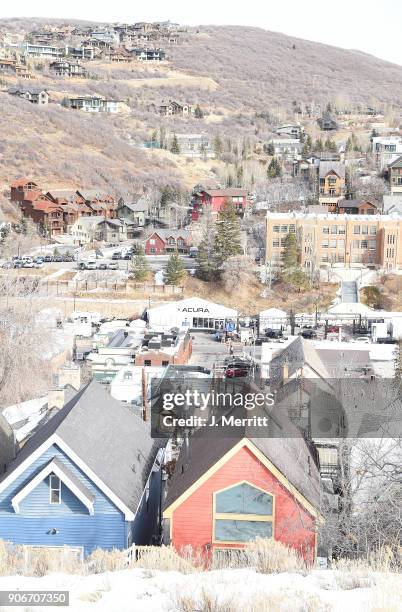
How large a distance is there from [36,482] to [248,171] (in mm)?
61654

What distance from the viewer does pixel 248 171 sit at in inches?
2724

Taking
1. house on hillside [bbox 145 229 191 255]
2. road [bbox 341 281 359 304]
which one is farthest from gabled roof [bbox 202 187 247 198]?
road [bbox 341 281 359 304]

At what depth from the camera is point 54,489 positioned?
9.62 metres

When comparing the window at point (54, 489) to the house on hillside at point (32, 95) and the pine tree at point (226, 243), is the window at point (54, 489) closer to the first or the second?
the pine tree at point (226, 243)

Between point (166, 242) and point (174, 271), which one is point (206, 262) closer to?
point (174, 271)

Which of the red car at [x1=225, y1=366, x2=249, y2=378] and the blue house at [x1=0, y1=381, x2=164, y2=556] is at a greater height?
the blue house at [x1=0, y1=381, x2=164, y2=556]

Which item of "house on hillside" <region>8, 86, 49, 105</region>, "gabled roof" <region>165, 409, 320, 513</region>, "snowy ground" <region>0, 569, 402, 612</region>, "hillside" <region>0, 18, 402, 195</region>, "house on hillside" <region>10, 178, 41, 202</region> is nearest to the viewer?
"snowy ground" <region>0, 569, 402, 612</region>

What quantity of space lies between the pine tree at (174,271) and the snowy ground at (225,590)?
32261mm

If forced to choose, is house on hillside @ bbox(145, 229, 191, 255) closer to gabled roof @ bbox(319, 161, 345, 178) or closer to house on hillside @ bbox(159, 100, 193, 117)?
gabled roof @ bbox(319, 161, 345, 178)

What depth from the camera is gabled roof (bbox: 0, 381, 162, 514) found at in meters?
9.62

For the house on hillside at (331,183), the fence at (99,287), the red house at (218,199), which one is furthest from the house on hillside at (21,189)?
the house on hillside at (331,183)

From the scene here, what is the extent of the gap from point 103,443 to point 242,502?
202 cm

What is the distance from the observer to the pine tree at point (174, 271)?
39.0 meters

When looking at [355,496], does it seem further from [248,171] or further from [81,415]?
[248,171]
